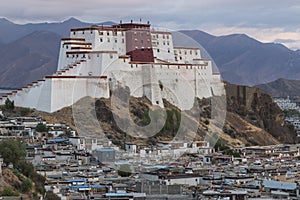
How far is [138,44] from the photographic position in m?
58.8

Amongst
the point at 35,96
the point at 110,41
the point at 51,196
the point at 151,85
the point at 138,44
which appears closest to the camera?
the point at 51,196

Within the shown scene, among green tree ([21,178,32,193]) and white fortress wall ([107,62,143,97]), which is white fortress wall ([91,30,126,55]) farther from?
green tree ([21,178,32,193])

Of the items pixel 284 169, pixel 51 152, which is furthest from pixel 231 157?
pixel 51 152

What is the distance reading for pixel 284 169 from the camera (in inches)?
1547

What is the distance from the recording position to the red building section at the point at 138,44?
2292 inches

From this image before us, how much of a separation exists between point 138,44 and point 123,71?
4.28 meters

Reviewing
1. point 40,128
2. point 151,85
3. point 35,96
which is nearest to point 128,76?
point 151,85

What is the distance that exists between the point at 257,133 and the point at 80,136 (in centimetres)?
2076

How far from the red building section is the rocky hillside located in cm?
347

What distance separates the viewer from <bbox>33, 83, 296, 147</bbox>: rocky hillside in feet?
165

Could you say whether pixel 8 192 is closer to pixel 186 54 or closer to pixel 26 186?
pixel 26 186

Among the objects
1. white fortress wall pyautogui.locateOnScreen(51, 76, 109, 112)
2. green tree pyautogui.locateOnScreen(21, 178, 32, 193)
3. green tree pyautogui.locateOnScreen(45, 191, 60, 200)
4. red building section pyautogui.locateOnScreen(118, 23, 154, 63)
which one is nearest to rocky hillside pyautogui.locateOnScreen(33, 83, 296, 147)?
white fortress wall pyautogui.locateOnScreen(51, 76, 109, 112)

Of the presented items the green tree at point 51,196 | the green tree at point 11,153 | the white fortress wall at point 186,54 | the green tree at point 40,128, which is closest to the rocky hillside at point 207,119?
the green tree at point 40,128

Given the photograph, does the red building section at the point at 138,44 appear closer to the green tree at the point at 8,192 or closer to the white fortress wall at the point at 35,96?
the white fortress wall at the point at 35,96
